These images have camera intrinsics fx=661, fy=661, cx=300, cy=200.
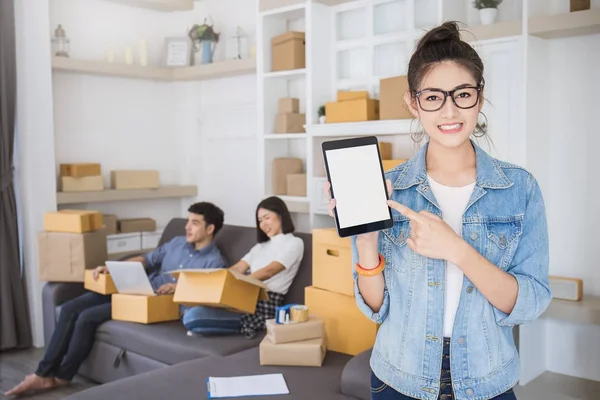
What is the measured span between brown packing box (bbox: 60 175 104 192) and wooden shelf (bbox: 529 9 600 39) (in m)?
3.07

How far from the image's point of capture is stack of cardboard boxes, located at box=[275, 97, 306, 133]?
4348 millimetres

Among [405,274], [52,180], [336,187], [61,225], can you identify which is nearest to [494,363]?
[405,274]

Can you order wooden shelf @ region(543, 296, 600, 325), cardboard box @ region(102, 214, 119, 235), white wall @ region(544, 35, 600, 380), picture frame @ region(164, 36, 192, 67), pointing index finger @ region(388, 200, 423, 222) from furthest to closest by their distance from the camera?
picture frame @ region(164, 36, 192, 67) < cardboard box @ region(102, 214, 119, 235) < white wall @ region(544, 35, 600, 380) < wooden shelf @ region(543, 296, 600, 325) < pointing index finger @ region(388, 200, 423, 222)

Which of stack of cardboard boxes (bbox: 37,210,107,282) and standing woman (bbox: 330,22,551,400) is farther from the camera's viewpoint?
stack of cardboard boxes (bbox: 37,210,107,282)

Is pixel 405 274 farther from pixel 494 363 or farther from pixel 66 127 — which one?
pixel 66 127

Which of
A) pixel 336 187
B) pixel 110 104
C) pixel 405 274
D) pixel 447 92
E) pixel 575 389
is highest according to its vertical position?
pixel 110 104

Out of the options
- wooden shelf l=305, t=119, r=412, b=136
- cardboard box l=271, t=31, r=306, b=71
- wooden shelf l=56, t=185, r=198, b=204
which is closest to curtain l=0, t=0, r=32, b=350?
wooden shelf l=56, t=185, r=198, b=204

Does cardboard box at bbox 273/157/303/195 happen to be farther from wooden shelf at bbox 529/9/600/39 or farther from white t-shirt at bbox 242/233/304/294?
wooden shelf at bbox 529/9/600/39

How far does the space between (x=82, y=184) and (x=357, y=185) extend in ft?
12.4

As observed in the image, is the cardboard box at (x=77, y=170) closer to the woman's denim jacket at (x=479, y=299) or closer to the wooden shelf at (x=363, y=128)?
the wooden shelf at (x=363, y=128)

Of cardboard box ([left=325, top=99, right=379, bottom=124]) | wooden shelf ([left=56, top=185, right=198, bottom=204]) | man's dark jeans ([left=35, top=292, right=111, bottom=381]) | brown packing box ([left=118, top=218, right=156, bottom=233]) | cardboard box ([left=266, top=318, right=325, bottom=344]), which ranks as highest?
cardboard box ([left=325, top=99, right=379, bottom=124])

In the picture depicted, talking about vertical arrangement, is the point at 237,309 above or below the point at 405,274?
below

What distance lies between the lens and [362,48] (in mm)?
4176

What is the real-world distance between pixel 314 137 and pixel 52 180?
1.79m
